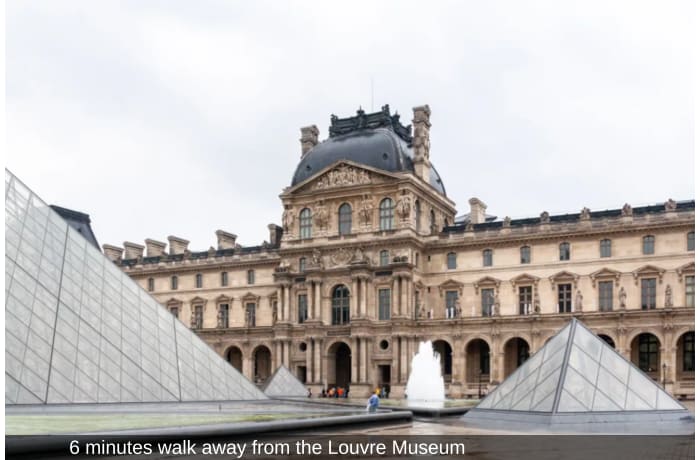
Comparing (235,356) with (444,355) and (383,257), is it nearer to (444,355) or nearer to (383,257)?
(383,257)

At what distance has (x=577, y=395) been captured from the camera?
20625mm

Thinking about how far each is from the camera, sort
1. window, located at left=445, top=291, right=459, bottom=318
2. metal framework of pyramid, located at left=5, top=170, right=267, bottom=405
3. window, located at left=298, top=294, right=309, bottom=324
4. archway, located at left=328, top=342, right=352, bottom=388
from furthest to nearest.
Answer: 1. archway, located at left=328, top=342, right=352, bottom=388
2. window, located at left=298, top=294, right=309, bottom=324
3. window, located at left=445, top=291, right=459, bottom=318
4. metal framework of pyramid, located at left=5, top=170, right=267, bottom=405

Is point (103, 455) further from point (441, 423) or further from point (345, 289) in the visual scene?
point (345, 289)

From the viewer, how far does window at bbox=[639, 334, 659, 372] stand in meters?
47.5

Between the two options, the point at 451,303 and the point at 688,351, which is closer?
the point at 688,351

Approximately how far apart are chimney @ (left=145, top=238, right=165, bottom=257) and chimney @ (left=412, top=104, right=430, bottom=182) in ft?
82.4

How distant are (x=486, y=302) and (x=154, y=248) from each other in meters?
29.7

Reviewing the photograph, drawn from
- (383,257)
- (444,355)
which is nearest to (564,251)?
(444,355)

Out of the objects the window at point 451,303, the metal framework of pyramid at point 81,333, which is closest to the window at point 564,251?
the window at point 451,303

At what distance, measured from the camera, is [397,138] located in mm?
55562

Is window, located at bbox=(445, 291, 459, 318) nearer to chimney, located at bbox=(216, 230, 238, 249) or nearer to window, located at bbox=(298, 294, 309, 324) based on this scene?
window, located at bbox=(298, 294, 309, 324)

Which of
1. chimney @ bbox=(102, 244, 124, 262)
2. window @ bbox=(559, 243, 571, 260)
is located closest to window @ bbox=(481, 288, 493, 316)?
window @ bbox=(559, 243, 571, 260)

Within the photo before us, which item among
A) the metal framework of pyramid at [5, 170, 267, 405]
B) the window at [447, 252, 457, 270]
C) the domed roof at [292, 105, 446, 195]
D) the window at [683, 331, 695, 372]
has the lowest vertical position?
the window at [683, 331, 695, 372]

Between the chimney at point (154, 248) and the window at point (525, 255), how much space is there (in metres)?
31.1
